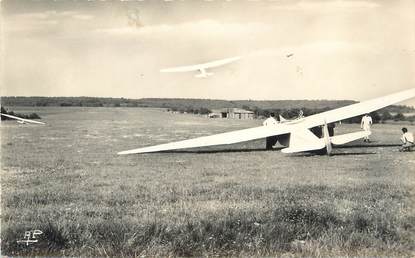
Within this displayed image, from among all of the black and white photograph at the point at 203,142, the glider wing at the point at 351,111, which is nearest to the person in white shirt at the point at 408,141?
the black and white photograph at the point at 203,142

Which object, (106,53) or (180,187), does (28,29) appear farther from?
→ (180,187)

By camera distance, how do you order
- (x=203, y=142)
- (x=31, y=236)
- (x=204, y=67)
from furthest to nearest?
(x=203, y=142) → (x=204, y=67) → (x=31, y=236)

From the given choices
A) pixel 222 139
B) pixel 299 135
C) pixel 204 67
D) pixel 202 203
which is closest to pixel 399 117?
pixel 299 135

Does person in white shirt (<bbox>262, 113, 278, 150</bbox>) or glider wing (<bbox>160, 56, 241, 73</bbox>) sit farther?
person in white shirt (<bbox>262, 113, 278, 150</bbox>)

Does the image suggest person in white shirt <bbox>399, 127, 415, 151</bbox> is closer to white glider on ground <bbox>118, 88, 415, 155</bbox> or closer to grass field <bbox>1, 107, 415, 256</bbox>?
grass field <bbox>1, 107, 415, 256</bbox>

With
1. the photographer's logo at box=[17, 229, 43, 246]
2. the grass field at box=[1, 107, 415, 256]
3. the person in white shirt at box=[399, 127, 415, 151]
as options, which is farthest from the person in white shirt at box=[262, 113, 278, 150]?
the photographer's logo at box=[17, 229, 43, 246]

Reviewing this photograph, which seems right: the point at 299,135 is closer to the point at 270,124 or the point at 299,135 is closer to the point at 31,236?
the point at 270,124

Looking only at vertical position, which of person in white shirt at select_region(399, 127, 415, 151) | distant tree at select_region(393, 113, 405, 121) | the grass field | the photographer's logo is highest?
distant tree at select_region(393, 113, 405, 121)
